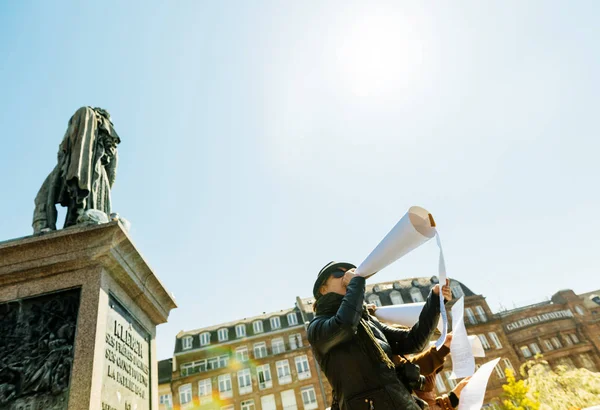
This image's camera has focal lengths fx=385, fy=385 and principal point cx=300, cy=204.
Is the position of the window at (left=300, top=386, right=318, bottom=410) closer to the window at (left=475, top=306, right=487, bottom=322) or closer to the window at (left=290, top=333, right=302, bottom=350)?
the window at (left=290, top=333, right=302, bottom=350)

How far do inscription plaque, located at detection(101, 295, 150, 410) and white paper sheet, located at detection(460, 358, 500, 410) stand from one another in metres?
2.63

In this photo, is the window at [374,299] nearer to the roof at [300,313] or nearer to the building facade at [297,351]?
the building facade at [297,351]

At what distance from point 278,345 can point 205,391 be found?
6831 mm

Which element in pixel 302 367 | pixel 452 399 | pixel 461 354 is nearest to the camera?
pixel 461 354

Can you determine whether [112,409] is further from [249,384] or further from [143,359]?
[249,384]

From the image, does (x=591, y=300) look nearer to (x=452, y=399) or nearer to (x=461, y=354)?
(x=452, y=399)

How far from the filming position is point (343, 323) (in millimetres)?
1925

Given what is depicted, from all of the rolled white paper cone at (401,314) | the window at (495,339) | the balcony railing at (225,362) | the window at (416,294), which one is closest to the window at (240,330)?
the balcony railing at (225,362)

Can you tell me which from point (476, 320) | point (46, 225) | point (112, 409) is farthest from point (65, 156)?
point (476, 320)

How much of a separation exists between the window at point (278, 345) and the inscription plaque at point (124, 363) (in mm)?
30733

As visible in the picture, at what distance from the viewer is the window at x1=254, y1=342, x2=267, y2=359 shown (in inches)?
1293

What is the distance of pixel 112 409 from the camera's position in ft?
10.1

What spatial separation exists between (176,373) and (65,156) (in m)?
31.5

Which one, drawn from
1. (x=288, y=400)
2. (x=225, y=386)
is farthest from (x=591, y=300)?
(x=225, y=386)
